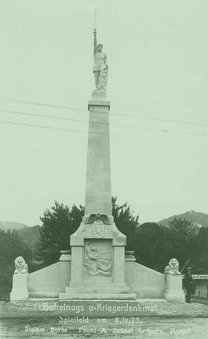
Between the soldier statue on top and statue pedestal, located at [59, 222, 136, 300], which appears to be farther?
the soldier statue on top

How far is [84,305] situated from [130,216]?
52.6 ft

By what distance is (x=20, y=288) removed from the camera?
60.9 ft

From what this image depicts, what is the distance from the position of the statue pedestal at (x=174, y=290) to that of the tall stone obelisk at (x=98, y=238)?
1.54 m

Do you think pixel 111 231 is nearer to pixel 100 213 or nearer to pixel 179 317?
pixel 100 213

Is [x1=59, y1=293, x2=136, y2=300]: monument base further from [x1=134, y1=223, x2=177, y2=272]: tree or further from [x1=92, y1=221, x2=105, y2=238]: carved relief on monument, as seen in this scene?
[x1=134, y1=223, x2=177, y2=272]: tree

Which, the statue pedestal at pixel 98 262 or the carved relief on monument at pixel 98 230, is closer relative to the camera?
the statue pedestal at pixel 98 262

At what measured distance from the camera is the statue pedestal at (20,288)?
59.8 feet

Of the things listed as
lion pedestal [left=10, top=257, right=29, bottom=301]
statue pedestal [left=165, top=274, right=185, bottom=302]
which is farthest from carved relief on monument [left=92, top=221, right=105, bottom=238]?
statue pedestal [left=165, top=274, right=185, bottom=302]

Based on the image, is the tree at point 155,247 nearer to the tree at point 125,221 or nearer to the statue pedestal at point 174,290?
the tree at point 125,221

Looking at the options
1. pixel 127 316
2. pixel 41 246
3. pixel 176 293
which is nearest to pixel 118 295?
pixel 176 293

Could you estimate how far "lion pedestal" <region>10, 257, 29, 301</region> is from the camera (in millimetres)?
18252

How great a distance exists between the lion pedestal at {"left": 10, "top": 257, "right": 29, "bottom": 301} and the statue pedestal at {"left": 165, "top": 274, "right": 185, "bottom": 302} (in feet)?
17.7

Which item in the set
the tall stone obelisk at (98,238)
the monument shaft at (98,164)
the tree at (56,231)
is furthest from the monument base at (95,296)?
the tree at (56,231)

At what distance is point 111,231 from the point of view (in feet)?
62.1
